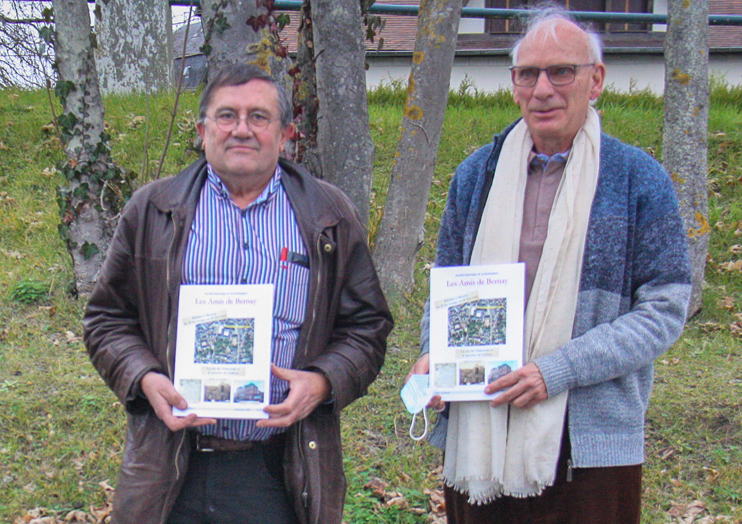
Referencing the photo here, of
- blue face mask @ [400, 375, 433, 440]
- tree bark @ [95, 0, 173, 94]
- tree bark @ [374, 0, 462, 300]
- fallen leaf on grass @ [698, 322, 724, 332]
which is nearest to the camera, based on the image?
blue face mask @ [400, 375, 433, 440]

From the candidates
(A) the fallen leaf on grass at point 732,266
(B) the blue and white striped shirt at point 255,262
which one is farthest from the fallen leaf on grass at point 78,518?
(A) the fallen leaf on grass at point 732,266

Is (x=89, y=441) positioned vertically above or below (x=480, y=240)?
below

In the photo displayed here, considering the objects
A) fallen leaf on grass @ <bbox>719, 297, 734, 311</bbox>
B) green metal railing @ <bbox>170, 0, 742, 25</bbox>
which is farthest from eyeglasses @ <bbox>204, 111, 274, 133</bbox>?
fallen leaf on grass @ <bbox>719, 297, 734, 311</bbox>

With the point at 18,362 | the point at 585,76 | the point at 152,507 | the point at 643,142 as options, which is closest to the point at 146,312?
the point at 152,507

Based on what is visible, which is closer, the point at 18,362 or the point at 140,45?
the point at 18,362

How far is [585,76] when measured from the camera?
236 cm

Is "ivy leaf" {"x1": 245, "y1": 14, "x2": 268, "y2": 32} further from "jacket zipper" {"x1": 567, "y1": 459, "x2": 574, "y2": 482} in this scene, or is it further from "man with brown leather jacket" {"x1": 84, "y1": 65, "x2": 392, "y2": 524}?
"jacket zipper" {"x1": 567, "y1": 459, "x2": 574, "y2": 482}

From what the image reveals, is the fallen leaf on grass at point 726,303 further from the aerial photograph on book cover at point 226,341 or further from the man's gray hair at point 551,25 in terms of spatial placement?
the aerial photograph on book cover at point 226,341

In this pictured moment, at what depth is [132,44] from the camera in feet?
34.5

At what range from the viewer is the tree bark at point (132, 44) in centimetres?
1048

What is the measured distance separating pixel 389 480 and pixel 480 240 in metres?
2.27

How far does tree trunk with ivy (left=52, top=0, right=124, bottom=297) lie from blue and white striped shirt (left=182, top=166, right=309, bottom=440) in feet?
11.8

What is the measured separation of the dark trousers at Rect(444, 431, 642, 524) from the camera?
2332mm

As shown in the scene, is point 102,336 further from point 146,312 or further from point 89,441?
point 89,441
